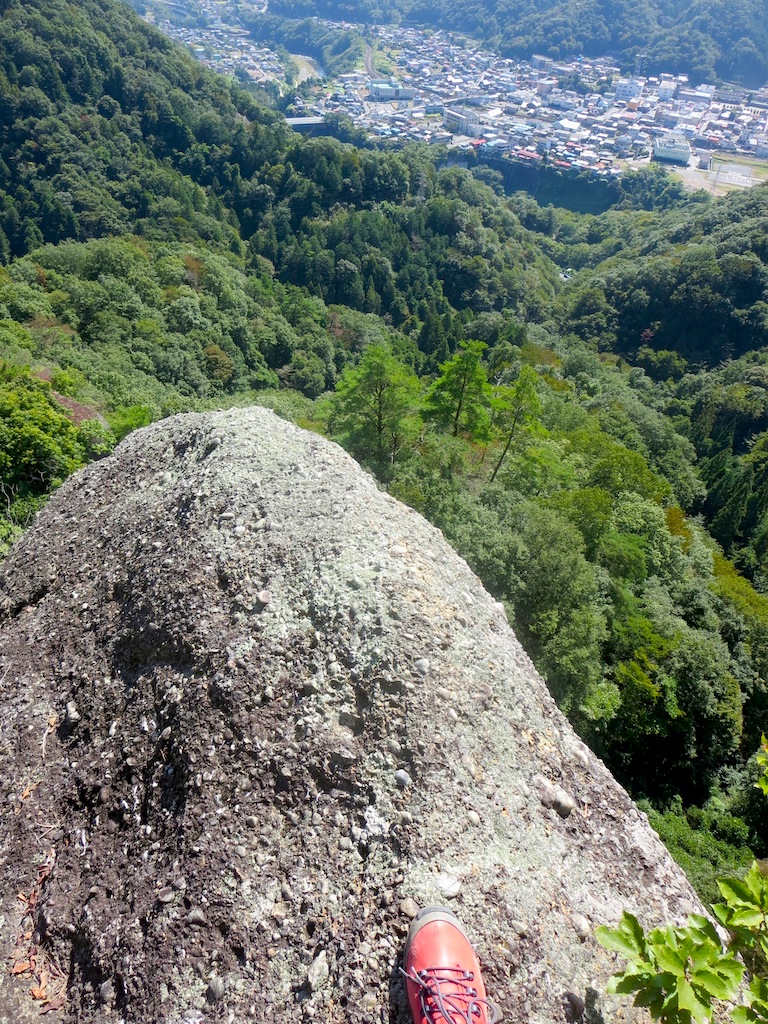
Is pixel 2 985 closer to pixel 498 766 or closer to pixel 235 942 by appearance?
pixel 235 942

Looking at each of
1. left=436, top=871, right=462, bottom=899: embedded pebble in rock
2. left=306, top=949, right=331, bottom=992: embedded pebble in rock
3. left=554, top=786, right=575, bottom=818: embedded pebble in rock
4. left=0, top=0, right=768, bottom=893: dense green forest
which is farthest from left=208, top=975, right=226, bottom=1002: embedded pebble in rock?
left=0, top=0, right=768, bottom=893: dense green forest

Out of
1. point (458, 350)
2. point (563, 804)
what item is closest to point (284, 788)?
point (563, 804)

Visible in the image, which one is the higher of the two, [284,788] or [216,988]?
[284,788]

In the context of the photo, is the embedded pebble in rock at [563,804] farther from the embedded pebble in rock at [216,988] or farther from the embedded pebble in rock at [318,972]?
the embedded pebble in rock at [216,988]

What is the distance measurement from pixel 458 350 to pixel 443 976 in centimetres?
8518

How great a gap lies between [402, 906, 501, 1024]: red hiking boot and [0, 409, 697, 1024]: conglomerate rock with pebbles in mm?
312

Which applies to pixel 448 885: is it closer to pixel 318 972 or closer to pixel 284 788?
pixel 318 972

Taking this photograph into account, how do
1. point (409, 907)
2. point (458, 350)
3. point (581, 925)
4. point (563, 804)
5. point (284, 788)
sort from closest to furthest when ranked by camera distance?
point (409, 907) < point (581, 925) < point (284, 788) < point (563, 804) < point (458, 350)

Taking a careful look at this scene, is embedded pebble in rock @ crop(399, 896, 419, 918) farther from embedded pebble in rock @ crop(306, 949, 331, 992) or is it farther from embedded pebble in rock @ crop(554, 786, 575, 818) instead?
embedded pebble in rock @ crop(554, 786, 575, 818)

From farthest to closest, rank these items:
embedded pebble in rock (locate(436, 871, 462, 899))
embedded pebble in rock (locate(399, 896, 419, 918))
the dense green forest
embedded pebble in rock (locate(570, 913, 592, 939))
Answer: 1. the dense green forest
2. embedded pebble in rock (locate(570, 913, 592, 939))
3. embedded pebble in rock (locate(436, 871, 462, 899))
4. embedded pebble in rock (locate(399, 896, 419, 918))

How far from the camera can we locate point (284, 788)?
7.57 m

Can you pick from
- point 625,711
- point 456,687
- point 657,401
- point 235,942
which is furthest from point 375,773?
point 657,401

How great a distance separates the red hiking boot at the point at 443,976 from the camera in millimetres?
5797

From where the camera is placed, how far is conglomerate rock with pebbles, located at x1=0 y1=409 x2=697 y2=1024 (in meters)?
6.62
